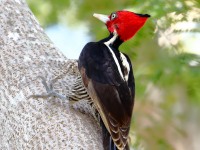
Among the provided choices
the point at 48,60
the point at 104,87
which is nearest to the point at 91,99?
the point at 104,87

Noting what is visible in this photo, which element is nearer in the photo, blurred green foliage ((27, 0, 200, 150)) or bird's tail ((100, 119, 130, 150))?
bird's tail ((100, 119, 130, 150))

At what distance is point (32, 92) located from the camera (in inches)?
128

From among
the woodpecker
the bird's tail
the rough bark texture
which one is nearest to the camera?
the rough bark texture

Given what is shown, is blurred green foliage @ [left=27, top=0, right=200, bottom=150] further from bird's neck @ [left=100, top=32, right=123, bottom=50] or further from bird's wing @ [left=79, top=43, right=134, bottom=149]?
bird's wing @ [left=79, top=43, right=134, bottom=149]

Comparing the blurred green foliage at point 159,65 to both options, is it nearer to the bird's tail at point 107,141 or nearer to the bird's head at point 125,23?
the bird's head at point 125,23

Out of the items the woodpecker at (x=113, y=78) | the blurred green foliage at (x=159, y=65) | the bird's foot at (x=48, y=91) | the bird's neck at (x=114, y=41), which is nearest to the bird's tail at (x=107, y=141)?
the woodpecker at (x=113, y=78)

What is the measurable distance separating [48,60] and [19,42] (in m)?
0.20

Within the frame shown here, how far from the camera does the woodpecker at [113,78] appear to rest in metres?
3.37

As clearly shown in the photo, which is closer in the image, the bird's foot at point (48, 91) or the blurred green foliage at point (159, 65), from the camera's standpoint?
the bird's foot at point (48, 91)

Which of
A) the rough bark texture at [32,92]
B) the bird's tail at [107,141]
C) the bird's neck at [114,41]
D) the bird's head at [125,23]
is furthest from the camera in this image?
the bird's neck at [114,41]

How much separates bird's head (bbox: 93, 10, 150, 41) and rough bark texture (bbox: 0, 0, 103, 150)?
444 millimetres

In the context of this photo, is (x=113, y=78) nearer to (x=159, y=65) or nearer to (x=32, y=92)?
(x=32, y=92)

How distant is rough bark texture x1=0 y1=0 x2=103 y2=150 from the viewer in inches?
118

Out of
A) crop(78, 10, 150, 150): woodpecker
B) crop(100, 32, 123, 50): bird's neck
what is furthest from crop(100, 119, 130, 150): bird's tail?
crop(100, 32, 123, 50): bird's neck
